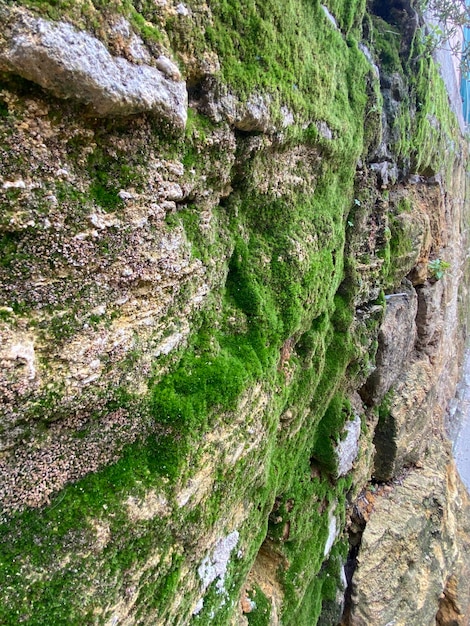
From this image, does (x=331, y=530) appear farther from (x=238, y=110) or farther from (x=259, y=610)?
(x=238, y=110)

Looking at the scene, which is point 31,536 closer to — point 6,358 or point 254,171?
point 6,358

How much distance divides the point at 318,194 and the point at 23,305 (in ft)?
7.84

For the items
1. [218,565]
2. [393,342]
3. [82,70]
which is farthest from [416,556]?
[82,70]

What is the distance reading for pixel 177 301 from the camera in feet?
6.37

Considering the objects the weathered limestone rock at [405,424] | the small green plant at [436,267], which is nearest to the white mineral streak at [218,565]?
the weathered limestone rock at [405,424]

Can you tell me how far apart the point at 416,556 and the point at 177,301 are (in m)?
4.93

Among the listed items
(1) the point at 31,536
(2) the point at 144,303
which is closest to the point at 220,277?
(2) the point at 144,303

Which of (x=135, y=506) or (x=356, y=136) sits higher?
(x=356, y=136)

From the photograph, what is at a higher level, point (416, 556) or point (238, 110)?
point (238, 110)

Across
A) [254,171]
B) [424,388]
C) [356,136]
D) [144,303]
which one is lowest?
[424,388]

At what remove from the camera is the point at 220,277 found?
2.23 metres

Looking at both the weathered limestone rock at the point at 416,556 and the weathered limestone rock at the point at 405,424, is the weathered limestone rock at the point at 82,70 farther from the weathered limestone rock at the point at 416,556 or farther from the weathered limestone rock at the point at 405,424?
the weathered limestone rock at the point at 416,556

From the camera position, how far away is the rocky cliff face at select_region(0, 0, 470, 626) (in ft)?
4.48

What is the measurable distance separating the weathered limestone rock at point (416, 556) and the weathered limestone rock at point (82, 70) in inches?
200
